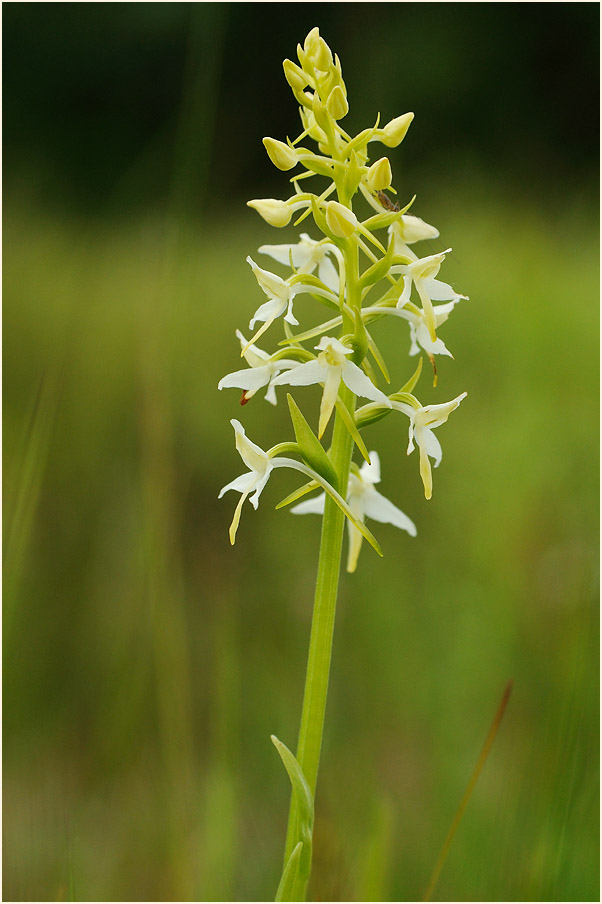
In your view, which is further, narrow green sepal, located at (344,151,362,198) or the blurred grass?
the blurred grass

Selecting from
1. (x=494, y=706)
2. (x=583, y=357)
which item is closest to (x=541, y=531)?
(x=494, y=706)

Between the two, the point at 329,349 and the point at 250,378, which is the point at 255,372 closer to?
the point at 250,378

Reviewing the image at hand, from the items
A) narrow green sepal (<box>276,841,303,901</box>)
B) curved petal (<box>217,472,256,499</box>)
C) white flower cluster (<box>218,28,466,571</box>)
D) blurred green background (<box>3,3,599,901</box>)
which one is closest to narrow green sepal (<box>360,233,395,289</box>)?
white flower cluster (<box>218,28,466,571</box>)

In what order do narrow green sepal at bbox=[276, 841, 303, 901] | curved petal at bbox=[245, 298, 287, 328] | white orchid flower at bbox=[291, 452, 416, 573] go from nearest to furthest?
narrow green sepal at bbox=[276, 841, 303, 901], curved petal at bbox=[245, 298, 287, 328], white orchid flower at bbox=[291, 452, 416, 573]

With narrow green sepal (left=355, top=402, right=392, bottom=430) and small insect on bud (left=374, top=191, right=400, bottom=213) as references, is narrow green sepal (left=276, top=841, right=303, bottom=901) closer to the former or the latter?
narrow green sepal (left=355, top=402, right=392, bottom=430)

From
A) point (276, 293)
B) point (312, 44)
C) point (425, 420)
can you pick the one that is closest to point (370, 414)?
point (425, 420)

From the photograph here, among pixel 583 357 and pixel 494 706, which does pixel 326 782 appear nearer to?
pixel 494 706

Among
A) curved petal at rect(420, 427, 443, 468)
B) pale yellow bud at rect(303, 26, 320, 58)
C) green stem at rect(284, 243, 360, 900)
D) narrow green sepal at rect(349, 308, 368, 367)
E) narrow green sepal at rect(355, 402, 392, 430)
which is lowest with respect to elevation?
green stem at rect(284, 243, 360, 900)

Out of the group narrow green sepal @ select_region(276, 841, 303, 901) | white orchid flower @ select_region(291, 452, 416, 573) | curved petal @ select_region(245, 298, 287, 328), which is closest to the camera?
narrow green sepal @ select_region(276, 841, 303, 901)
